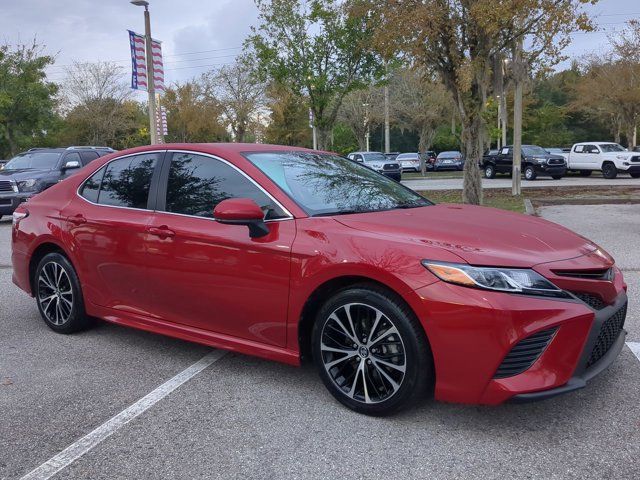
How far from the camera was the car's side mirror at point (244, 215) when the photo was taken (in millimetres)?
3529

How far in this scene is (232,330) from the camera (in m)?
3.86

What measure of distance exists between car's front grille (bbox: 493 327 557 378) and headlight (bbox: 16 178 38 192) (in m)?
14.2

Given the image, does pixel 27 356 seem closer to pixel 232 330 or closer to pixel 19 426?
pixel 19 426

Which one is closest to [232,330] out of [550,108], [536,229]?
[536,229]

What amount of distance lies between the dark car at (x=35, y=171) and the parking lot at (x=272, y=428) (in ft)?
36.7

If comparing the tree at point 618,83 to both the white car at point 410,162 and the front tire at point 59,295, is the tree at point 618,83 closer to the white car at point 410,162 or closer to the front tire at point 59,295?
the white car at point 410,162

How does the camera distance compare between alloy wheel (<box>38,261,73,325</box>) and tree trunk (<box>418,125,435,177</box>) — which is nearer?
alloy wheel (<box>38,261,73,325</box>)

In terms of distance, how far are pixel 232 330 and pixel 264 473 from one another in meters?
1.20

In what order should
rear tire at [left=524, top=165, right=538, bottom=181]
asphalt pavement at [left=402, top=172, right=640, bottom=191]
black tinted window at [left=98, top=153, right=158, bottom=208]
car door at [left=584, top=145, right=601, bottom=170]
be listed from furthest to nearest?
rear tire at [left=524, top=165, right=538, bottom=181]
car door at [left=584, top=145, right=601, bottom=170]
asphalt pavement at [left=402, top=172, right=640, bottom=191]
black tinted window at [left=98, top=153, right=158, bottom=208]

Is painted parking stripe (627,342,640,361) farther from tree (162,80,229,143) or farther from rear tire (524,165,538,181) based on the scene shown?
tree (162,80,229,143)

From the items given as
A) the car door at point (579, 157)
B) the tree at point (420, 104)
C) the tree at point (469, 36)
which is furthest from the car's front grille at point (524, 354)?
the tree at point (420, 104)

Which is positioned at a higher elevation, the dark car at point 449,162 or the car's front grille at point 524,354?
the dark car at point 449,162

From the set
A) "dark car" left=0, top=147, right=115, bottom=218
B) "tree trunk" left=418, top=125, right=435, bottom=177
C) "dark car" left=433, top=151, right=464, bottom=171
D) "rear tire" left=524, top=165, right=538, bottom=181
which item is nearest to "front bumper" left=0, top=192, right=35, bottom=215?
"dark car" left=0, top=147, right=115, bottom=218

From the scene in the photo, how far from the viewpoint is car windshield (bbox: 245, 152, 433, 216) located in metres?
3.85
